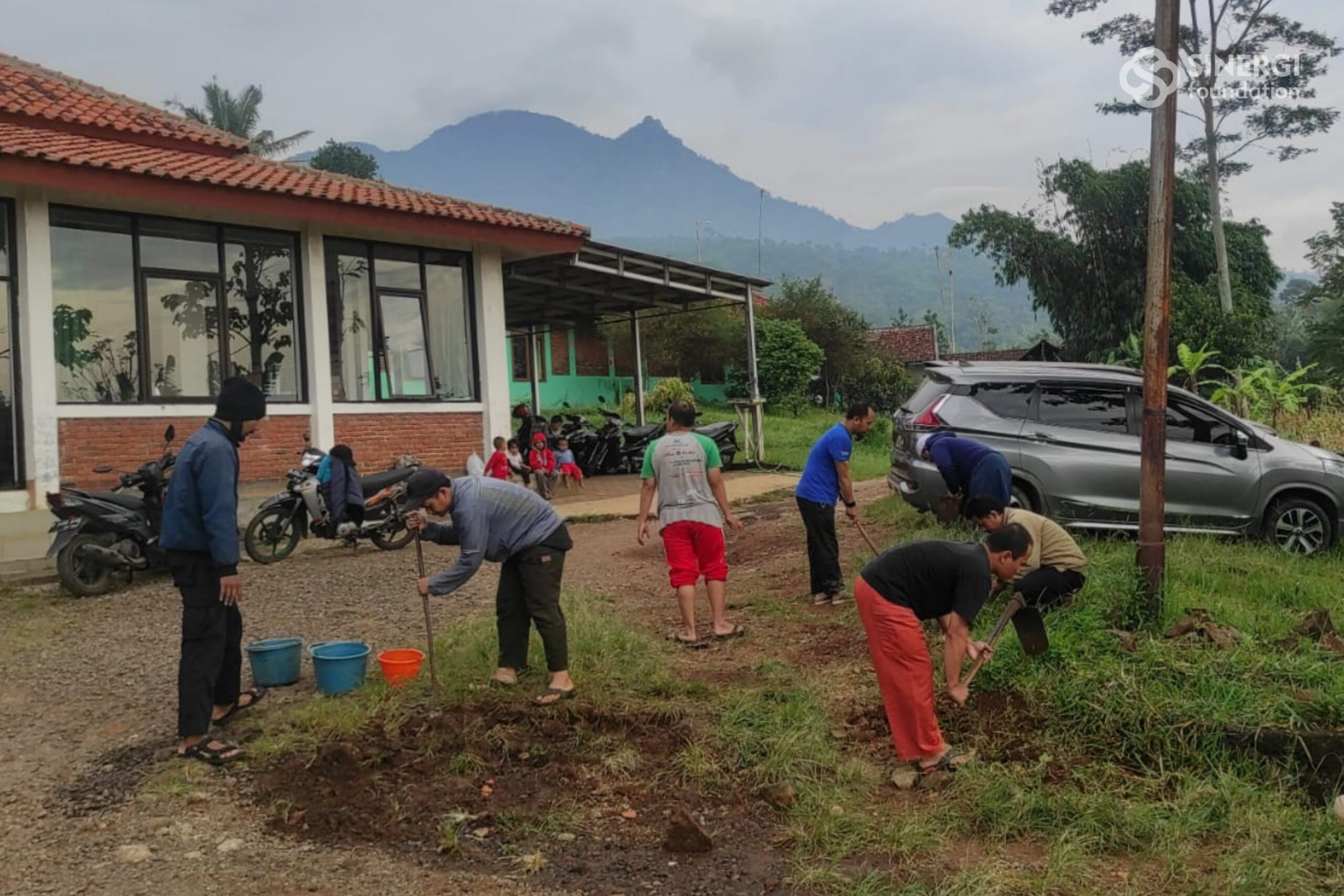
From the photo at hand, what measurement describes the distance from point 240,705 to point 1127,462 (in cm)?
680

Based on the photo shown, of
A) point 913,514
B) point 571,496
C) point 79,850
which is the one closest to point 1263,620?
point 913,514

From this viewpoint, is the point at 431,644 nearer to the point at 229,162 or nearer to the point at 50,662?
the point at 50,662

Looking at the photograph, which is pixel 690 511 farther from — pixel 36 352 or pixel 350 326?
pixel 350 326

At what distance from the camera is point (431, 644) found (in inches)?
199

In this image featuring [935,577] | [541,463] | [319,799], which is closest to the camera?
[319,799]

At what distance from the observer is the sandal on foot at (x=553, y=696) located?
4.77m

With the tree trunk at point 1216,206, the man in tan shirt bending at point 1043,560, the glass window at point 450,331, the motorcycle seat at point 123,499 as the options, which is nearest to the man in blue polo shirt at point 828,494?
the man in tan shirt bending at point 1043,560

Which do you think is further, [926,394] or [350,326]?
[350,326]

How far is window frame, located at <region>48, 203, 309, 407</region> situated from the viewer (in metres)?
9.83

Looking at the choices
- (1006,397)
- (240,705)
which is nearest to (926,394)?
(1006,397)

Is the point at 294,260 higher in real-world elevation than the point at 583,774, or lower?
higher

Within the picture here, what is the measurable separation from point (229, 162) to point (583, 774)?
994cm

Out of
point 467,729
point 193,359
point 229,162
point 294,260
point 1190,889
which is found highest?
point 229,162

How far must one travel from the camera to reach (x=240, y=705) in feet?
16.0
